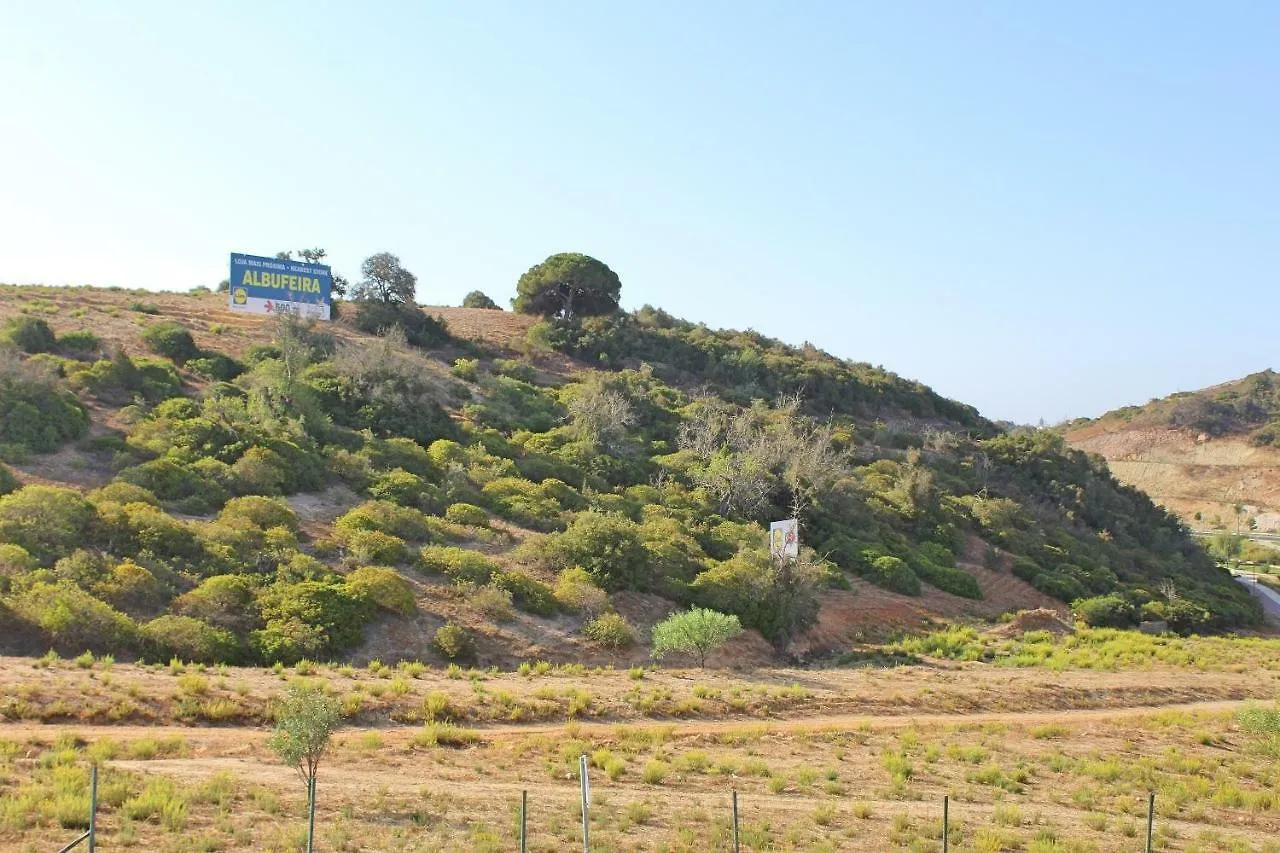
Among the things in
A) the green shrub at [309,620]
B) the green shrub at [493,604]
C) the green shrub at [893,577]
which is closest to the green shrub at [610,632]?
the green shrub at [493,604]

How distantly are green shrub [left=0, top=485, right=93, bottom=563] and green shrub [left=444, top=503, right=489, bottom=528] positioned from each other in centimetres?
1052

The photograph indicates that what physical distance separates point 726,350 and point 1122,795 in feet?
178

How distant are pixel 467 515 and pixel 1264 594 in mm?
45338

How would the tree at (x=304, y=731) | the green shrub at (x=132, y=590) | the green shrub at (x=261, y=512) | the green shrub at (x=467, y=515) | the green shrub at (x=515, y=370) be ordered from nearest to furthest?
the tree at (x=304, y=731) < the green shrub at (x=132, y=590) < the green shrub at (x=261, y=512) < the green shrub at (x=467, y=515) < the green shrub at (x=515, y=370)

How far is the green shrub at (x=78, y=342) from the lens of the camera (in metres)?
41.8

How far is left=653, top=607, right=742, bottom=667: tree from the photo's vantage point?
A: 24922 mm

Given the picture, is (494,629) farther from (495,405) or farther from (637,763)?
(495,405)

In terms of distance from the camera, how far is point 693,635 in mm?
24891

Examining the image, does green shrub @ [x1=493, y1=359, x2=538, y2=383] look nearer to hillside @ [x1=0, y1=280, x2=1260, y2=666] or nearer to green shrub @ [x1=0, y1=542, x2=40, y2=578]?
hillside @ [x1=0, y1=280, x2=1260, y2=666]

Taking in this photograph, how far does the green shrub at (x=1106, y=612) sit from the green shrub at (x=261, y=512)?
27.8 meters

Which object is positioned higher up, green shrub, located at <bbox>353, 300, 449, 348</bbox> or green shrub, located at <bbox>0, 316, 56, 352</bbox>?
green shrub, located at <bbox>353, 300, 449, 348</bbox>

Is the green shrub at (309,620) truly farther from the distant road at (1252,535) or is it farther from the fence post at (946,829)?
the distant road at (1252,535)

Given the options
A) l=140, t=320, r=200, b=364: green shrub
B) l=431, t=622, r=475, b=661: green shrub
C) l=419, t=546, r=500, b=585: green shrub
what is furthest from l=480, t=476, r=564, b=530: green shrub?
l=140, t=320, r=200, b=364: green shrub

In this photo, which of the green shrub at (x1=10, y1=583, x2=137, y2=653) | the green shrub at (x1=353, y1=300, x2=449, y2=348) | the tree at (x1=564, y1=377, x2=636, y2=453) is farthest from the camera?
the green shrub at (x1=353, y1=300, x2=449, y2=348)
